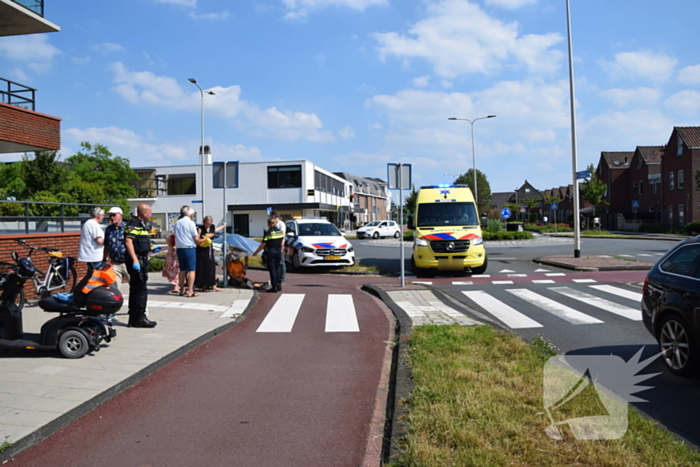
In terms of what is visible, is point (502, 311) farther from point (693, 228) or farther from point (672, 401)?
point (693, 228)

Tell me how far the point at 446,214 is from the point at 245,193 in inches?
1588

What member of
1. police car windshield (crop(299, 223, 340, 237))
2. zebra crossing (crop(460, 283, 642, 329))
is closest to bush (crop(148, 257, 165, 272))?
police car windshield (crop(299, 223, 340, 237))

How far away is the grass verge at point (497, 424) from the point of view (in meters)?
3.43

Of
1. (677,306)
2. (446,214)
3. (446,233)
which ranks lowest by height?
(677,306)

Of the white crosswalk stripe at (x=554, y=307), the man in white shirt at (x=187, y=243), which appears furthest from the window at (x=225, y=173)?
the white crosswalk stripe at (x=554, y=307)

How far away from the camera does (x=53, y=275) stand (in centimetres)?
1017

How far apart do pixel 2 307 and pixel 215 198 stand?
5037 centimetres

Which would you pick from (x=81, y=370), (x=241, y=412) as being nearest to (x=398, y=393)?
(x=241, y=412)

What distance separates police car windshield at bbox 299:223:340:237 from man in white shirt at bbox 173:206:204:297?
7302mm

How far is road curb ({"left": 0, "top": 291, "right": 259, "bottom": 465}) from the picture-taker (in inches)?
153

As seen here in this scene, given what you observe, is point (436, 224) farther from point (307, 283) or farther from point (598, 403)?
point (598, 403)

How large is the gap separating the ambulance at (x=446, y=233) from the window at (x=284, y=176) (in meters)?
37.3

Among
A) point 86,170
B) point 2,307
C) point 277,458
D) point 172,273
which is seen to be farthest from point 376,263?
point 86,170

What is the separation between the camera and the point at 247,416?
4551 mm
